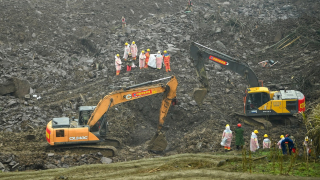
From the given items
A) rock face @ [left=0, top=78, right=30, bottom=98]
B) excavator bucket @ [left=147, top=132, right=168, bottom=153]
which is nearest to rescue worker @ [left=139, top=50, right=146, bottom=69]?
rock face @ [left=0, top=78, right=30, bottom=98]

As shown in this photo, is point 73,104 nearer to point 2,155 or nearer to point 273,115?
point 2,155

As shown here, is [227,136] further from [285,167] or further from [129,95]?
[285,167]

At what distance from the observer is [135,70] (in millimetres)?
21547

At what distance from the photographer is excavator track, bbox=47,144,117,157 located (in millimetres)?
14094

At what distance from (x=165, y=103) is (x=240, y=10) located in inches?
797

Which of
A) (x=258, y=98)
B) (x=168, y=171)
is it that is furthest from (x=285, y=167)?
(x=258, y=98)

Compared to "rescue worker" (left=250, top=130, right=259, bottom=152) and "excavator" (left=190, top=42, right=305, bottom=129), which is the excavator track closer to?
"excavator" (left=190, top=42, right=305, bottom=129)

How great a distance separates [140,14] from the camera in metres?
30.7

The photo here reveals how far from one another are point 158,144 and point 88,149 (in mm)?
2729

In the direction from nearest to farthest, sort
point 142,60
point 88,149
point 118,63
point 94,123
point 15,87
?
point 94,123, point 88,149, point 15,87, point 118,63, point 142,60

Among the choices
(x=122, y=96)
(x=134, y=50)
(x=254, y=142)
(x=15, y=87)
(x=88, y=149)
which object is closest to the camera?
(x=254, y=142)

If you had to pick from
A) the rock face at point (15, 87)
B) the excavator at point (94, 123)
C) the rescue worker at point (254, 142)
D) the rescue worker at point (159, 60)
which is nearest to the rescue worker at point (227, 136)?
the rescue worker at point (254, 142)

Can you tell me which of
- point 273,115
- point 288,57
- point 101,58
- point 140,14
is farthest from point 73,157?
point 140,14

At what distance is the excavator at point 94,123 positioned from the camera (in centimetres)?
1376
